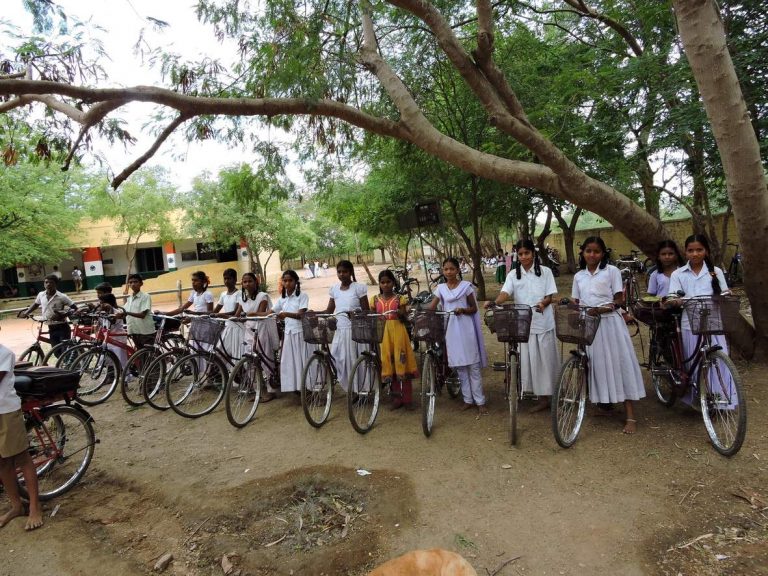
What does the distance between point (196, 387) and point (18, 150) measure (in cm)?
438

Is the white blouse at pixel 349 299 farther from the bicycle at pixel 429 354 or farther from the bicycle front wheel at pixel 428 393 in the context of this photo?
the bicycle front wheel at pixel 428 393

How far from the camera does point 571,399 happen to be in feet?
13.0

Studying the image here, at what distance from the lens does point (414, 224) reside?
372 inches

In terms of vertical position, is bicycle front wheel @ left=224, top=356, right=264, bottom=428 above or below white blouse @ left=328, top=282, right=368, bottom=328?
below

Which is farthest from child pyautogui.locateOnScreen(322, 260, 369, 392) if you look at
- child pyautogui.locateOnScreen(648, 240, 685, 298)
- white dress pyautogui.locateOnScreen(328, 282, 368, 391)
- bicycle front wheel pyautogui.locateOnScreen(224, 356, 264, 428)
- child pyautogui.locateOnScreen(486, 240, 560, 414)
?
child pyautogui.locateOnScreen(648, 240, 685, 298)

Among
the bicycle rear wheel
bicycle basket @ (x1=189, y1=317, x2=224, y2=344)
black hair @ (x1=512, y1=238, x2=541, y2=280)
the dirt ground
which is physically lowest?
the dirt ground

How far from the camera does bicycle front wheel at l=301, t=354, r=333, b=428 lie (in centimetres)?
486

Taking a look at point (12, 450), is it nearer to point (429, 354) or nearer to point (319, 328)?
point (319, 328)

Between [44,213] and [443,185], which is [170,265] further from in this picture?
[443,185]

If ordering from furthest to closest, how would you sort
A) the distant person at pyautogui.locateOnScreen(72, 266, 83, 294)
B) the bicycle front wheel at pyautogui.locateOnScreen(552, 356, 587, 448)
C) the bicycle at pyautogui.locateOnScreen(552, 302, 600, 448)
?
the distant person at pyautogui.locateOnScreen(72, 266, 83, 294) → the bicycle front wheel at pyautogui.locateOnScreen(552, 356, 587, 448) → the bicycle at pyautogui.locateOnScreen(552, 302, 600, 448)

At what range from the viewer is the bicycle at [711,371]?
11.2ft

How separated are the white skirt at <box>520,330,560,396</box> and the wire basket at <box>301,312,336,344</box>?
191cm

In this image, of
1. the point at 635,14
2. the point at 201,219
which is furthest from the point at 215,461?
the point at 201,219

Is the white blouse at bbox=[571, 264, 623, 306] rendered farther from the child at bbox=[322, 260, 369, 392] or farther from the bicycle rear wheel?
the bicycle rear wheel
